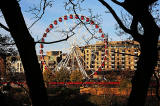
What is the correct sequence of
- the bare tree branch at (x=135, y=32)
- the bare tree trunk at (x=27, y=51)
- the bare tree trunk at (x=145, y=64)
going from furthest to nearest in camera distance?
the bare tree branch at (x=135, y=32), the bare tree trunk at (x=145, y=64), the bare tree trunk at (x=27, y=51)

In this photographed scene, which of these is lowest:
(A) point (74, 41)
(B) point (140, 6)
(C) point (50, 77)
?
(C) point (50, 77)

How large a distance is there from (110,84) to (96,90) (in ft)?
7.65

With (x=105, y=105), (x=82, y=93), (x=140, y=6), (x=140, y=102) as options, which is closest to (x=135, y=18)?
(x=140, y=6)

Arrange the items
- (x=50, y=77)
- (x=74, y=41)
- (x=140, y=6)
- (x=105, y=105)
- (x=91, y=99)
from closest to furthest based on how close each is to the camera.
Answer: (x=140, y=6)
(x=105, y=105)
(x=91, y=99)
(x=74, y=41)
(x=50, y=77)

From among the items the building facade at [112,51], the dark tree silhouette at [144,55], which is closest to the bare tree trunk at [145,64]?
the dark tree silhouette at [144,55]

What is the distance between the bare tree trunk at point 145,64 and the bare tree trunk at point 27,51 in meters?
0.87

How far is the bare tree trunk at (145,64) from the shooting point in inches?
86.1

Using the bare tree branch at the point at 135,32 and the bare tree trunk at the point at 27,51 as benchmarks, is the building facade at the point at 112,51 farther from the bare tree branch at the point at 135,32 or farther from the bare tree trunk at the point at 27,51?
the bare tree trunk at the point at 27,51

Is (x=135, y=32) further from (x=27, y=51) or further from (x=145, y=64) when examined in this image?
(x=27, y=51)

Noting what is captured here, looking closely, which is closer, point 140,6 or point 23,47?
point 23,47

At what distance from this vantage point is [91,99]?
29.7 metres

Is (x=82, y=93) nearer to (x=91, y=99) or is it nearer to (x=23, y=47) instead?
(x=91, y=99)

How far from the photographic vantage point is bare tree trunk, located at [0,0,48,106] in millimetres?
2086

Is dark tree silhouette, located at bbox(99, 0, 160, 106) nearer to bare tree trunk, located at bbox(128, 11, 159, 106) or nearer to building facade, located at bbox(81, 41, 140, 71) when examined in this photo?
bare tree trunk, located at bbox(128, 11, 159, 106)
